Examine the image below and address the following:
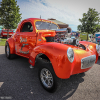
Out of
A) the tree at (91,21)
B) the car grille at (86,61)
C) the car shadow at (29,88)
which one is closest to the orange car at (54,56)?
the car grille at (86,61)

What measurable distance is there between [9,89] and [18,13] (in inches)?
727

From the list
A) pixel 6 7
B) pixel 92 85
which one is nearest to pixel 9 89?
pixel 92 85

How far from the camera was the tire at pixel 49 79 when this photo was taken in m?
1.94

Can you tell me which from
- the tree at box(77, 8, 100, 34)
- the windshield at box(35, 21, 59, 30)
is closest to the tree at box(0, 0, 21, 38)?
the tree at box(77, 8, 100, 34)

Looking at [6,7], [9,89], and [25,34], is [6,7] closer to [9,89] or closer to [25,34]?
[25,34]

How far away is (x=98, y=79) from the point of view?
9.12ft

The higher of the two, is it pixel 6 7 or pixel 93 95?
pixel 6 7

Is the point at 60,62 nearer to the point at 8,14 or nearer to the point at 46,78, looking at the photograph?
the point at 46,78

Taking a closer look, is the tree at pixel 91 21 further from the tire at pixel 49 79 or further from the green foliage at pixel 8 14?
the tire at pixel 49 79

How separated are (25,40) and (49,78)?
1.80 meters

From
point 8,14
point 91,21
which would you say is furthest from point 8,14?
point 91,21

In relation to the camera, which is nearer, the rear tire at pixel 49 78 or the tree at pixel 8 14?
the rear tire at pixel 49 78

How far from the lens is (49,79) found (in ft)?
7.02

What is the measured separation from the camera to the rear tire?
194 centimetres
